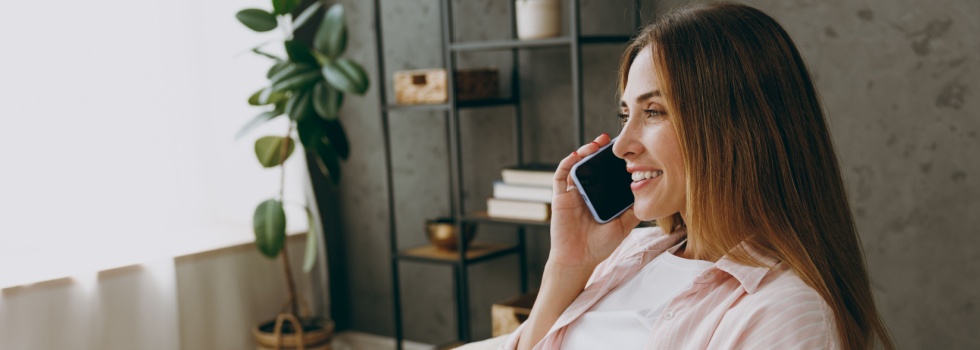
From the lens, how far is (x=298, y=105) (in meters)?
2.77

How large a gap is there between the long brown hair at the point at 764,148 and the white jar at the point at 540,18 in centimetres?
131

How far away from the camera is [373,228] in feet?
11.1

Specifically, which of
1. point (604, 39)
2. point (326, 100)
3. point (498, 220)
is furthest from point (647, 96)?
Answer: point (326, 100)

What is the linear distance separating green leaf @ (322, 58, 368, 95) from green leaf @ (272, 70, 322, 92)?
0.15 ft

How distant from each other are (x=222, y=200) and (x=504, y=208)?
45.2 inches

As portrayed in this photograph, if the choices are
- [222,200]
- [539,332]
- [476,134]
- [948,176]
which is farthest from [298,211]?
[948,176]

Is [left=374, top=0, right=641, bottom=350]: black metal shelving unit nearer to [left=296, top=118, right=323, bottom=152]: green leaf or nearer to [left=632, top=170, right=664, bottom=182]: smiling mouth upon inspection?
[left=296, top=118, right=323, bottom=152]: green leaf

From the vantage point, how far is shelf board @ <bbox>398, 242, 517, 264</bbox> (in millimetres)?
2803

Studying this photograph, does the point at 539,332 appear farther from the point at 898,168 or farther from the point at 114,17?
the point at 114,17

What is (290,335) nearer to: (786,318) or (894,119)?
(894,119)

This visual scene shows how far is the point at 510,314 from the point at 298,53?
3.35 feet

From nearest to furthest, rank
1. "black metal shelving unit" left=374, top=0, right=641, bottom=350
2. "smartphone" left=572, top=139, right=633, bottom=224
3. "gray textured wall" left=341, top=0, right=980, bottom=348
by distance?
"smartphone" left=572, top=139, right=633, bottom=224 < "gray textured wall" left=341, top=0, right=980, bottom=348 < "black metal shelving unit" left=374, top=0, right=641, bottom=350

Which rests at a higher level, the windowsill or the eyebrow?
the eyebrow

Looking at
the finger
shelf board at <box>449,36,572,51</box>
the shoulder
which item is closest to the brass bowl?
shelf board at <box>449,36,572,51</box>
